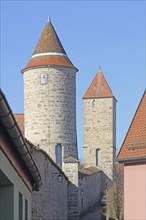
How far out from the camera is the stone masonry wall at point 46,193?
22.0m

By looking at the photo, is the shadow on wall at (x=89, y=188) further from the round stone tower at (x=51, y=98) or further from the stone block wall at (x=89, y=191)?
→ the round stone tower at (x=51, y=98)

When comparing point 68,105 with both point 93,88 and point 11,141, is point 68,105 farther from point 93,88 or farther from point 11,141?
point 11,141

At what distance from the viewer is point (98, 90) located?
80188 millimetres

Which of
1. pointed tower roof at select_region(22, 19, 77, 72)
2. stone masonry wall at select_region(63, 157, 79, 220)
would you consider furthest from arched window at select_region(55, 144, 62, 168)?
stone masonry wall at select_region(63, 157, 79, 220)

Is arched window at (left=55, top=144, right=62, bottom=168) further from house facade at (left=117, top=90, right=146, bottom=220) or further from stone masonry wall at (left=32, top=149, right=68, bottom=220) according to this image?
house facade at (left=117, top=90, right=146, bottom=220)

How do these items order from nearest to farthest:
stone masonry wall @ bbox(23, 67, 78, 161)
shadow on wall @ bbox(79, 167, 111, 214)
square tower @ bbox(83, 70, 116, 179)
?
shadow on wall @ bbox(79, 167, 111, 214)
stone masonry wall @ bbox(23, 67, 78, 161)
square tower @ bbox(83, 70, 116, 179)

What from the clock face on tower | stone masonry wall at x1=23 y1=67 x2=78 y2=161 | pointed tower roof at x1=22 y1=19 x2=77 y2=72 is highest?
pointed tower roof at x1=22 y1=19 x2=77 y2=72

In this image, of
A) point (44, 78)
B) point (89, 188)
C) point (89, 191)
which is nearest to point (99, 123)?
point (44, 78)

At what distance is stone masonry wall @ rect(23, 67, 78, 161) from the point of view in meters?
56.3

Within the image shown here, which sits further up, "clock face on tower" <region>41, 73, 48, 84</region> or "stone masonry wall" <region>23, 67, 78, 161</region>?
"clock face on tower" <region>41, 73, 48, 84</region>

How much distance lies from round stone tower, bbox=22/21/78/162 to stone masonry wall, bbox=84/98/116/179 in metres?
19.9

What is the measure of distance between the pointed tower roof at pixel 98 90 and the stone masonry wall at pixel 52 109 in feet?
70.2

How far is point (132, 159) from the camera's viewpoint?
15.0m

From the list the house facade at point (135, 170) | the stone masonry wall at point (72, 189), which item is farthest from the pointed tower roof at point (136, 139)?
the stone masonry wall at point (72, 189)
